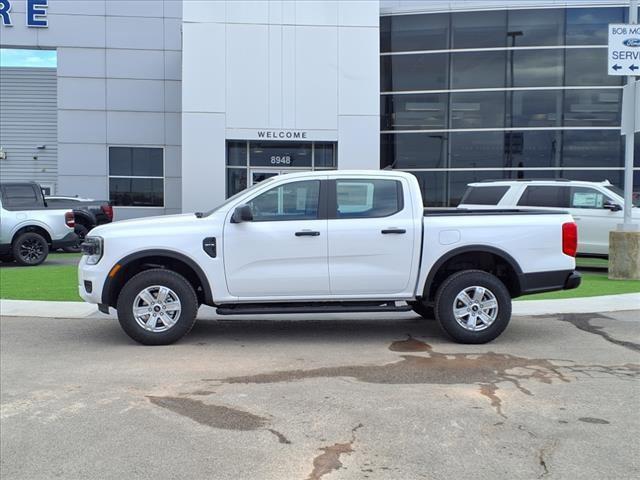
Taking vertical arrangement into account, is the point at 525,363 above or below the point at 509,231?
below

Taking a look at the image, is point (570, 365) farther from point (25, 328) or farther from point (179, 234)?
point (25, 328)

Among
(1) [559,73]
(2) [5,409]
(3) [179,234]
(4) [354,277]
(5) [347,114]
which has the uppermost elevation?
(1) [559,73]

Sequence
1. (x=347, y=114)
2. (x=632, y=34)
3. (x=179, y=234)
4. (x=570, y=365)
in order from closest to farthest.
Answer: (x=570, y=365) → (x=179, y=234) → (x=632, y=34) → (x=347, y=114)

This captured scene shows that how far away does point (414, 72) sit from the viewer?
2194 cm

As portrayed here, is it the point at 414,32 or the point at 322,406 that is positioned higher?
the point at 414,32

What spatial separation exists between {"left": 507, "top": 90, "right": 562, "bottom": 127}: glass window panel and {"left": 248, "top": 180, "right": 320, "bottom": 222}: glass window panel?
1545 centimetres

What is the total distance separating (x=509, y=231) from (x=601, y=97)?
15.8 m

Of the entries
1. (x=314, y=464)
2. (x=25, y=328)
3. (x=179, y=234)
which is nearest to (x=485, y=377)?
(x=314, y=464)

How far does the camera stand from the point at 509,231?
7.38m

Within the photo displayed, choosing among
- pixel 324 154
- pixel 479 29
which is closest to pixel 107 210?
pixel 324 154

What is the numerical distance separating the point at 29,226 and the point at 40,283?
12.2 ft

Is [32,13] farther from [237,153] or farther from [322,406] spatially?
[322,406]

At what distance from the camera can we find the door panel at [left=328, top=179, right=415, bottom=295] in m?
7.27

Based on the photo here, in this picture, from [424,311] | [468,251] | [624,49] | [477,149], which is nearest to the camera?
[468,251]
